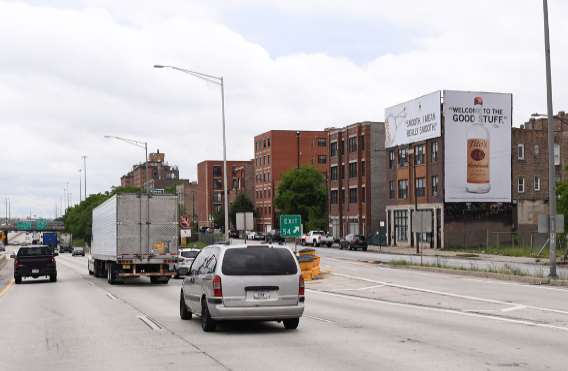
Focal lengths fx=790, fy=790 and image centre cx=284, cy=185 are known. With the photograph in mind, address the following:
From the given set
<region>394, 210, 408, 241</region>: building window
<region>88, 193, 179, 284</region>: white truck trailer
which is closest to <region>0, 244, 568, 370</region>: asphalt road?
<region>88, 193, 179, 284</region>: white truck trailer

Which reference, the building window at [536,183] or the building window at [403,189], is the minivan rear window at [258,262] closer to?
the building window at [536,183]

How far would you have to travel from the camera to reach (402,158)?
3206 inches

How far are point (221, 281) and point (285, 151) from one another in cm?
11636

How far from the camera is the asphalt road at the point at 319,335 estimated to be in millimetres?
11008

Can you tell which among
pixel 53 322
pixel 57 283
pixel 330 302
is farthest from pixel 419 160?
pixel 53 322

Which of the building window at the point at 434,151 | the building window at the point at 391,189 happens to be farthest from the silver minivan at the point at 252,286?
the building window at the point at 391,189

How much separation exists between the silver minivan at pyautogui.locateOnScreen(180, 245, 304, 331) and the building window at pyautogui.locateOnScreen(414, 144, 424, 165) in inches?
2509

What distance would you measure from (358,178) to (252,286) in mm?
78272

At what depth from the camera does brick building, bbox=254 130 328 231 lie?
129 meters

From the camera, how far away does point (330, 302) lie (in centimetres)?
2252

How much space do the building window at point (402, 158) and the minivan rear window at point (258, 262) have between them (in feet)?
220

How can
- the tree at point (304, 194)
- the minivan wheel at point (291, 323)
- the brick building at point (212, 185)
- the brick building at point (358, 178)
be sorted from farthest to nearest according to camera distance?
the brick building at point (212, 185)
the tree at point (304, 194)
the brick building at point (358, 178)
the minivan wheel at point (291, 323)

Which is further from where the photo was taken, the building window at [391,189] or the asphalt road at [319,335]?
the building window at [391,189]

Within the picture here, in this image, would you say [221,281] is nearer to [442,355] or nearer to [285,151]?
[442,355]
